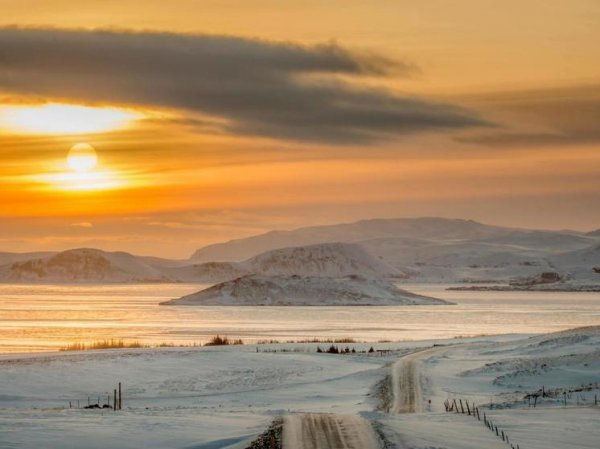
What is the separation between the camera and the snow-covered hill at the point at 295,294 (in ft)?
508

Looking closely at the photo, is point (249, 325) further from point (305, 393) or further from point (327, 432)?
point (327, 432)

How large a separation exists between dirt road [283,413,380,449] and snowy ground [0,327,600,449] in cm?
9

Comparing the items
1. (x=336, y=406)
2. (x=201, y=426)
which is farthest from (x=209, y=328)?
(x=201, y=426)

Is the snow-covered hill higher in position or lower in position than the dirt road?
higher

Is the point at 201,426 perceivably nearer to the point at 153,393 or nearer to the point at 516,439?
the point at 516,439

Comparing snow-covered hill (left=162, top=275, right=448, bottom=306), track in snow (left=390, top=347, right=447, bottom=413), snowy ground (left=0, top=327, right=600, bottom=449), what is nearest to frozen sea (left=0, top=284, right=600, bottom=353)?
snowy ground (left=0, top=327, right=600, bottom=449)

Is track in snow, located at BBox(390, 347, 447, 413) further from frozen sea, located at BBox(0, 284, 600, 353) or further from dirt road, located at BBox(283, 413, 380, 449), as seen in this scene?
frozen sea, located at BBox(0, 284, 600, 353)

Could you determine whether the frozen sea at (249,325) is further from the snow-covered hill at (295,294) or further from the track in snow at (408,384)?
the snow-covered hill at (295,294)

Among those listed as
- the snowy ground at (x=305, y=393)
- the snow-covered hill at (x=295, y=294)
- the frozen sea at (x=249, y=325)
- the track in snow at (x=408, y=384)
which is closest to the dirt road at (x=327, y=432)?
the snowy ground at (x=305, y=393)

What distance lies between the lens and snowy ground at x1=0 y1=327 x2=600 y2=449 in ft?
85.3

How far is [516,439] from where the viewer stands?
2598 centimetres

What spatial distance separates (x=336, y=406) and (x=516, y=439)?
1162 cm

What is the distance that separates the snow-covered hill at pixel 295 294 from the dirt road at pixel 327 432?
404 ft

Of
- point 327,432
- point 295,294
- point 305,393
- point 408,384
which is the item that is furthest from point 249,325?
point 327,432
